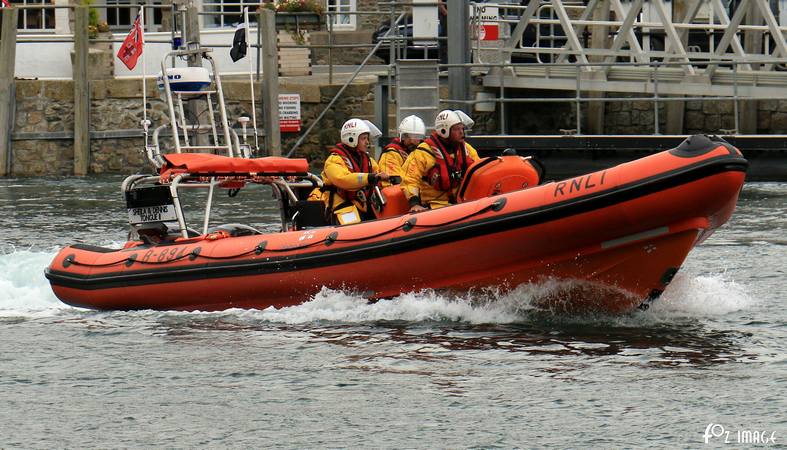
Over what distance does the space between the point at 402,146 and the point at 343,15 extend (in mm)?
14841

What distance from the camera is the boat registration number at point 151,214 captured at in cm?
1128

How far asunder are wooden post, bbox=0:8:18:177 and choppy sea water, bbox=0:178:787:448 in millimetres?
9284

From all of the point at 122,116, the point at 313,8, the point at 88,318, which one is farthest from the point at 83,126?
the point at 88,318

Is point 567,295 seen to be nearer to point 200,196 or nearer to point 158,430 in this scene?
point 158,430

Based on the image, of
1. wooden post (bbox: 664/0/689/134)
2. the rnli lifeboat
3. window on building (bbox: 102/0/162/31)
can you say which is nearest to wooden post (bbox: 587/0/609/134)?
wooden post (bbox: 664/0/689/134)

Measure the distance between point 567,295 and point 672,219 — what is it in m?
0.91

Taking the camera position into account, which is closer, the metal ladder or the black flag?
the black flag

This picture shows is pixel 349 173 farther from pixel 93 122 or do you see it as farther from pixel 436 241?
pixel 93 122

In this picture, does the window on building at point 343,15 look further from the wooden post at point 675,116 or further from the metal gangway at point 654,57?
the wooden post at point 675,116

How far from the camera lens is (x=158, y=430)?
7.77 metres

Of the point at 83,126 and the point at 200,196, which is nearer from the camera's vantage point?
the point at 200,196

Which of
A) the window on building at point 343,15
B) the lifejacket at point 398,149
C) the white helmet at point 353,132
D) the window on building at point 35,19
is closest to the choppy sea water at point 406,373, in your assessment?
the white helmet at point 353,132

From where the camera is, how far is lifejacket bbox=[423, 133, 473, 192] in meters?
10.7

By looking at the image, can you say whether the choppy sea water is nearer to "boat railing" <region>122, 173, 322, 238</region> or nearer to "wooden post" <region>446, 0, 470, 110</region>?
"boat railing" <region>122, 173, 322, 238</region>
